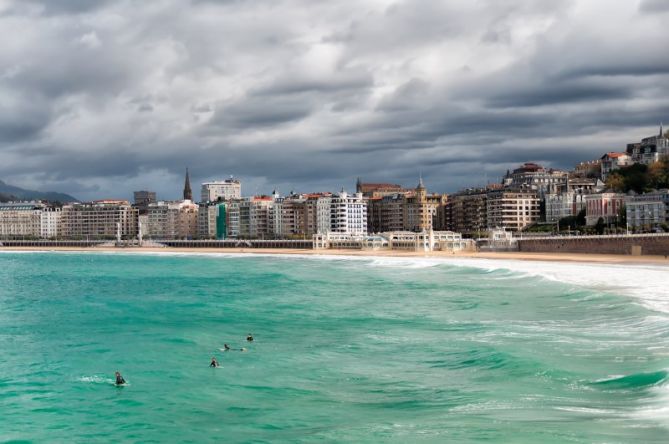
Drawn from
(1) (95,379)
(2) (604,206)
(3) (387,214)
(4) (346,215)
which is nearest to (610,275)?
(1) (95,379)

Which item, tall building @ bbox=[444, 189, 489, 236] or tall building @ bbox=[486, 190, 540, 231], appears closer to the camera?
tall building @ bbox=[486, 190, 540, 231]

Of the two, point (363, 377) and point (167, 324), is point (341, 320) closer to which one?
point (167, 324)

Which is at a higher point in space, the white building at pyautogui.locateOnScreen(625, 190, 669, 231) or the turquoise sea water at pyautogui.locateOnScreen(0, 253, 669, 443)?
the white building at pyautogui.locateOnScreen(625, 190, 669, 231)

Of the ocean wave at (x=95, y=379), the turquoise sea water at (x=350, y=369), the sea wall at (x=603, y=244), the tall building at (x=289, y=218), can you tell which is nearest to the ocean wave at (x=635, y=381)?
the turquoise sea water at (x=350, y=369)

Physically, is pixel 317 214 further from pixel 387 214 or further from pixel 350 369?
pixel 350 369

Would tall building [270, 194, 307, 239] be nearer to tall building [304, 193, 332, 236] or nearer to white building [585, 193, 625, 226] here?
tall building [304, 193, 332, 236]

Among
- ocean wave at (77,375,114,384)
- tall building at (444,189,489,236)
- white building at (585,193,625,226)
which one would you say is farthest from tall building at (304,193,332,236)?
ocean wave at (77,375,114,384)

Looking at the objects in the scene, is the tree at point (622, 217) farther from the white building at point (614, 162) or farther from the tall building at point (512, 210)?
the white building at point (614, 162)
